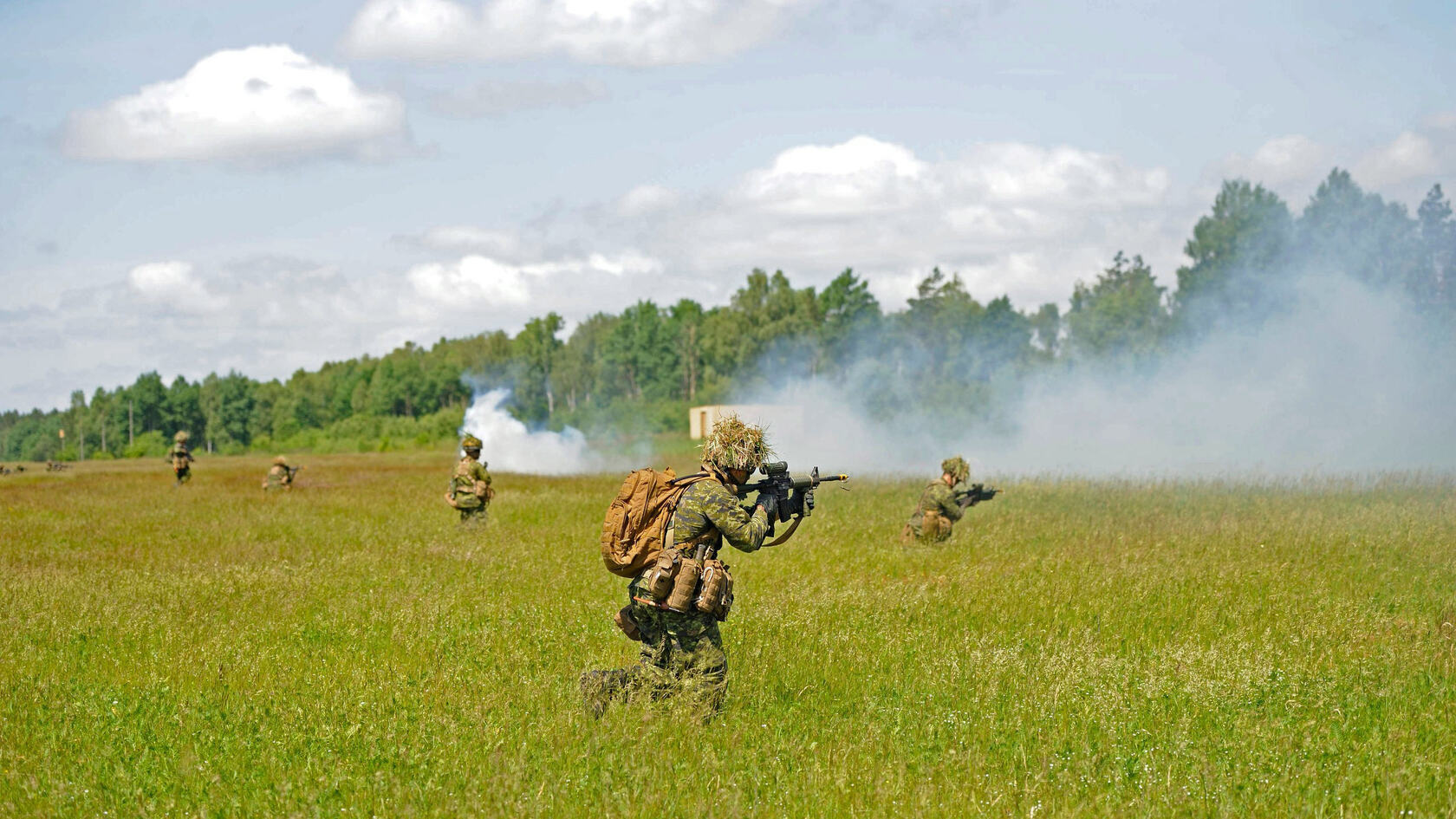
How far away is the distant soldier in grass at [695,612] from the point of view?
6551 millimetres

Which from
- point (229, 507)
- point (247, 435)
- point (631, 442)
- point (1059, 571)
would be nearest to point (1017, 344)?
point (631, 442)

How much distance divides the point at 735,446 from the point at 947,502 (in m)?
7.97

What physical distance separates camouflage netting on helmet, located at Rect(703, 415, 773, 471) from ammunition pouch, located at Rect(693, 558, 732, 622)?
2.05 feet

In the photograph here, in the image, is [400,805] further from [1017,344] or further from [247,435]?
[247,435]

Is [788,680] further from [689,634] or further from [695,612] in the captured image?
[695,612]

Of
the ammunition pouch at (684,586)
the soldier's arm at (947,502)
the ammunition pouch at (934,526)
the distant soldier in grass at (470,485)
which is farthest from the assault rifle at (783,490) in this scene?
the distant soldier in grass at (470,485)

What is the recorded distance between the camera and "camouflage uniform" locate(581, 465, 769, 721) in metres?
6.55

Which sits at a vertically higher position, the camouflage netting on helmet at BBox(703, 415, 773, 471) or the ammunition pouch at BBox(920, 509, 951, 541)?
the camouflage netting on helmet at BBox(703, 415, 773, 471)

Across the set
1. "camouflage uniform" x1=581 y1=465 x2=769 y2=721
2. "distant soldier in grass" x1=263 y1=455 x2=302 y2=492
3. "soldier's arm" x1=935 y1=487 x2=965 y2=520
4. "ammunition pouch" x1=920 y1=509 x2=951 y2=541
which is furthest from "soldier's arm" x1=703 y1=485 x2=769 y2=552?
"distant soldier in grass" x1=263 y1=455 x2=302 y2=492

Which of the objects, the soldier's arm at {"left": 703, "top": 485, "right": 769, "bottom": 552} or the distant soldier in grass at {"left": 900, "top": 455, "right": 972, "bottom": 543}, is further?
the distant soldier in grass at {"left": 900, "top": 455, "right": 972, "bottom": 543}

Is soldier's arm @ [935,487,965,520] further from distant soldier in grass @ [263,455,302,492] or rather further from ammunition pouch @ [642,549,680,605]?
distant soldier in grass @ [263,455,302,492]

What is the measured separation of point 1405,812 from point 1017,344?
243ft

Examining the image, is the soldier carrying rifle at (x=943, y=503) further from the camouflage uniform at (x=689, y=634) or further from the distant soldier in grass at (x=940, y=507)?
the camouflage uniform at (x=689, y=634)

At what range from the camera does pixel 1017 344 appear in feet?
254
